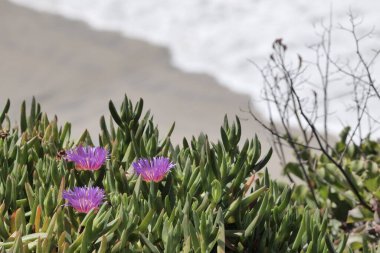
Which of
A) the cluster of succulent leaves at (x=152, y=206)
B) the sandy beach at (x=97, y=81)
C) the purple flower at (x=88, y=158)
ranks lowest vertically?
the cluster of succulent leaves at (x=152, y=206)

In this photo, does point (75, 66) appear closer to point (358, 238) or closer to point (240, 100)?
point (240, 100)

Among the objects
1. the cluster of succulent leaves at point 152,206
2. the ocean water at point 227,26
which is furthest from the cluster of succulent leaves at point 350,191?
the ocean water at point 227,26

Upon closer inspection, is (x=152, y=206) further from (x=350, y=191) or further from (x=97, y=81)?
(x=97, y=81)

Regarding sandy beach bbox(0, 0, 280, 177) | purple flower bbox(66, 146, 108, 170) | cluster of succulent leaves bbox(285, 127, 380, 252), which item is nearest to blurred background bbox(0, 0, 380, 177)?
sandy beach bbox(0, 0, 280, 177)

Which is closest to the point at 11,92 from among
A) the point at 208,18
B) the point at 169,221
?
the point at 208,18

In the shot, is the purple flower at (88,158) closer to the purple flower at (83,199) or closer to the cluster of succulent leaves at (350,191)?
the purple flower at (83,199)

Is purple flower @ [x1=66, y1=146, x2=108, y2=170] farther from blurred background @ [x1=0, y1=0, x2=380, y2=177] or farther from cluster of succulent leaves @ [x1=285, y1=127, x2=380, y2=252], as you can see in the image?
blurred background @ [x1=0, y1=0, x2=380, y2=177]

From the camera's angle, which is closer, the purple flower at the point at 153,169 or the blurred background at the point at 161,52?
the purple flower at the point at 153,169

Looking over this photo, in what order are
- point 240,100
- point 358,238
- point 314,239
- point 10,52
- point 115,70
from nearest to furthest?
point 314,239 → point 358,238 → point 240,100 → point 115,70 → point 10,52
